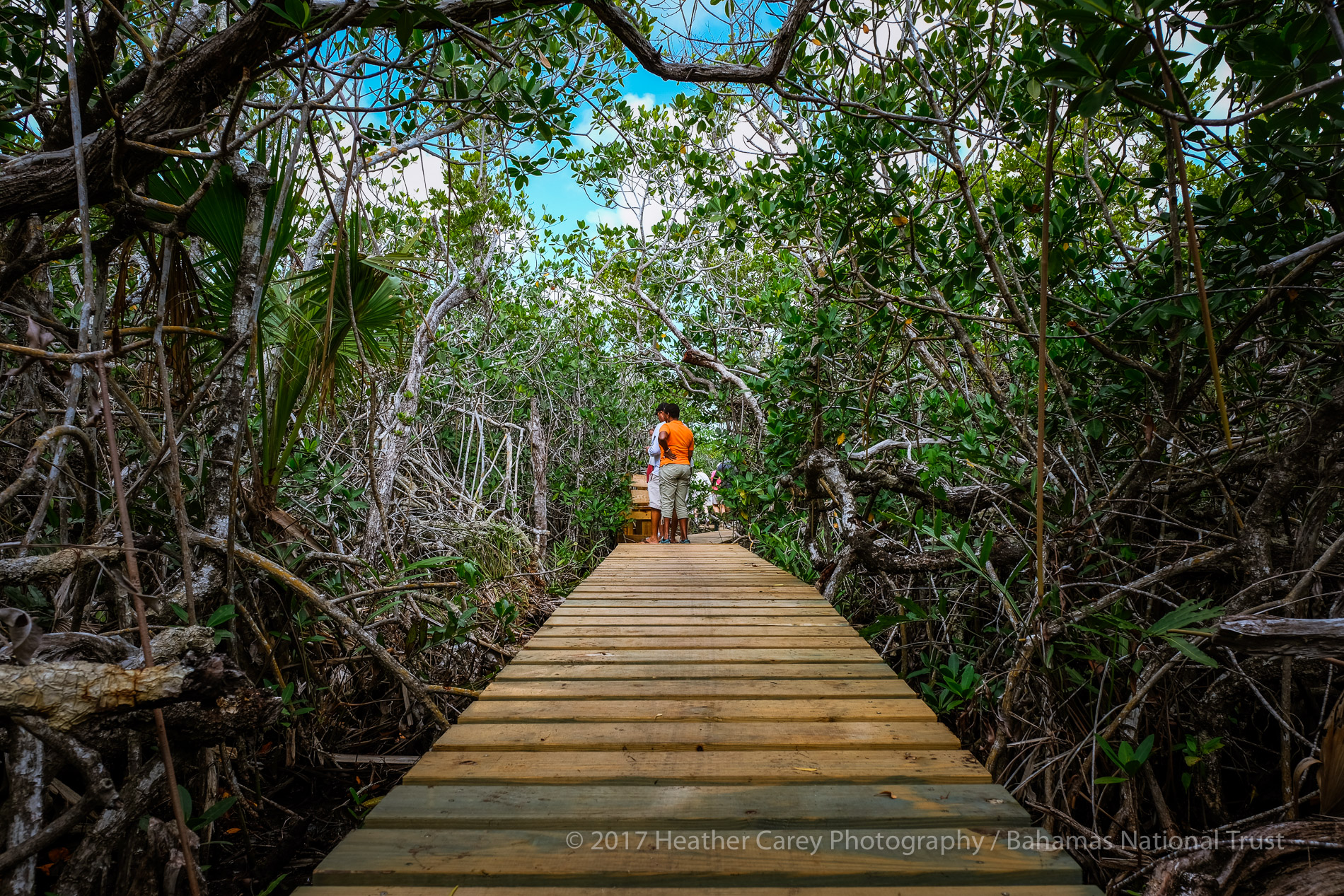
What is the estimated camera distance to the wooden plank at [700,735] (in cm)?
156

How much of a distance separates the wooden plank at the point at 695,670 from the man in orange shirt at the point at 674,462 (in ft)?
14.1

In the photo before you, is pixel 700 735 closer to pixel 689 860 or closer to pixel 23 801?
pixel 689 860

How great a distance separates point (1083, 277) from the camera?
2.86 meters

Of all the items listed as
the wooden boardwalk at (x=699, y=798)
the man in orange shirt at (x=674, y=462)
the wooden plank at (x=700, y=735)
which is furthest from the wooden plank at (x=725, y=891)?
the man in orange shirt at (x=674, y=462)

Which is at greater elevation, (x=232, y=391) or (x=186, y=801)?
(x=232, y=391)

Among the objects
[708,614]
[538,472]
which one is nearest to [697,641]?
[708,614]

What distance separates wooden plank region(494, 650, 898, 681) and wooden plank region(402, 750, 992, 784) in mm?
595

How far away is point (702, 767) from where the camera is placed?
144 cm

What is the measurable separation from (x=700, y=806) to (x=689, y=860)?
7.1 inches

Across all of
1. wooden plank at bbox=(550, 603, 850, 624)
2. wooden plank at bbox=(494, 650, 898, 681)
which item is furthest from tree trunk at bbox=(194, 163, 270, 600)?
wooden plank at bbox=(550, 603, 850, 624)

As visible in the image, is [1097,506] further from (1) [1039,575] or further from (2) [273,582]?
(2) [273,582]

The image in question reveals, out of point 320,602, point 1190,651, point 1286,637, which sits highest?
point 1286,637

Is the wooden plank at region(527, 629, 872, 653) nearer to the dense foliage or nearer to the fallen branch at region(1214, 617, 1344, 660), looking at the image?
the dense foliage

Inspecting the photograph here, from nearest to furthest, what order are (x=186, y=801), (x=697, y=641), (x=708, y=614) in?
(x=186, y=801) → (x=697, y=641) → (x=708, y=614)
